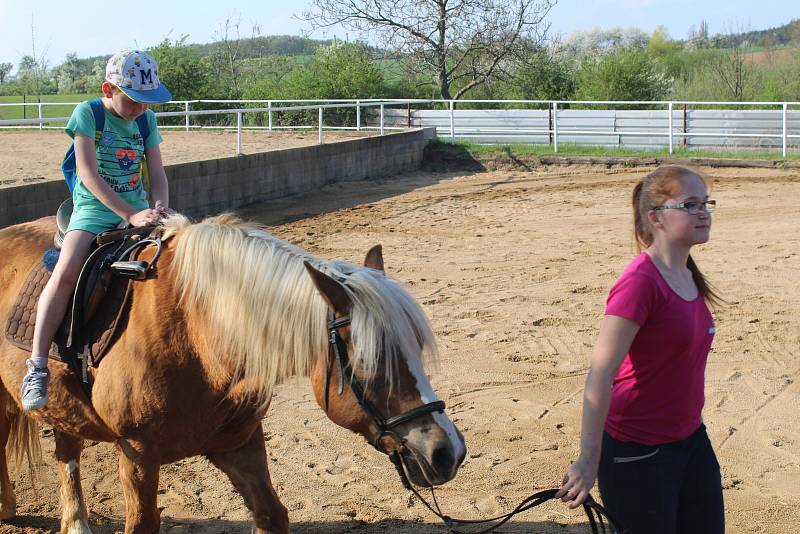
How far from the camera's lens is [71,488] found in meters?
4.04

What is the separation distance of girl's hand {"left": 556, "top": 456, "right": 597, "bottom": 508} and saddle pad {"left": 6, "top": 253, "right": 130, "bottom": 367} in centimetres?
177

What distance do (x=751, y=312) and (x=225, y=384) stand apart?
5.81 metres

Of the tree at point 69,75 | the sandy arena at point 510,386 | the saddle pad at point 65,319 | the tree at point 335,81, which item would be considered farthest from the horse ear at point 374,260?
the tree at point 69,75

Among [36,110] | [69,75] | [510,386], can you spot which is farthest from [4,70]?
[510,386]

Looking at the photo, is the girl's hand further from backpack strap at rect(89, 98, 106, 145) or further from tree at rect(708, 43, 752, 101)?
tree at rect(708, 43, 752, 101)

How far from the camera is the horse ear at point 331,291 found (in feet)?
8.78

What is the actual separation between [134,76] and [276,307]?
1281mm

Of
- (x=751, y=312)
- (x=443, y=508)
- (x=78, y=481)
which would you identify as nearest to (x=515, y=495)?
(x=443, y=508)

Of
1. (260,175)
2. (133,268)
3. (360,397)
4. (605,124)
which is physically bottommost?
(360,397)

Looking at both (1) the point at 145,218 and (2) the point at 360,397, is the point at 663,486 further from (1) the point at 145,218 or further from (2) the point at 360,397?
(1) the point at 145,218

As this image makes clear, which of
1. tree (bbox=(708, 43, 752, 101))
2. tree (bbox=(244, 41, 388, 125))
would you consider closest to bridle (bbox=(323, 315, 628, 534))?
tree (bbox=(244, 41, 388, 125))

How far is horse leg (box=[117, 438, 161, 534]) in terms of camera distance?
10.4 ft

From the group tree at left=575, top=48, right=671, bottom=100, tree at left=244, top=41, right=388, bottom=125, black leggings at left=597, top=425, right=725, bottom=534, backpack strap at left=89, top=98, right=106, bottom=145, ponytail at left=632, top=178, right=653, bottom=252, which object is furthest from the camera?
tree at left=244, top=41, right=388, bottom=125

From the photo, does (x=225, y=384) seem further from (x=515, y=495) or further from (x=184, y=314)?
(x=515, y=495)
